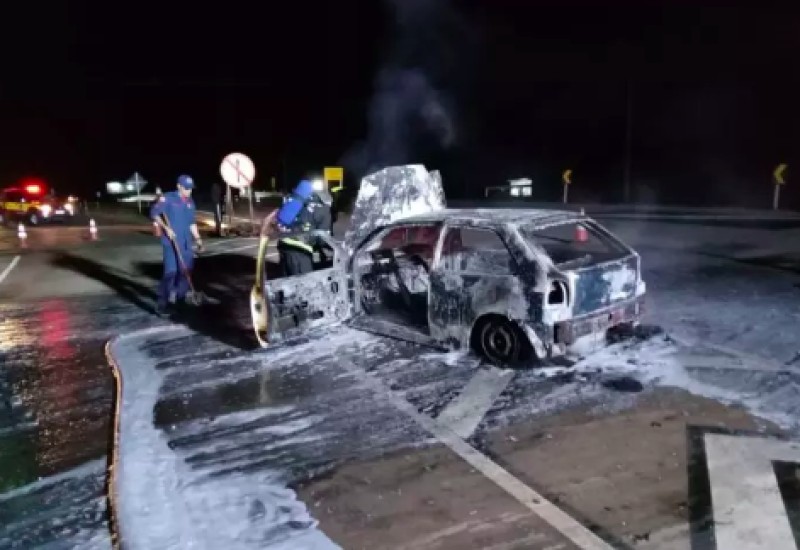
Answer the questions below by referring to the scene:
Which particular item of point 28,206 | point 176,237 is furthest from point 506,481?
point 28,206

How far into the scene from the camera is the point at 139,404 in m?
6.36

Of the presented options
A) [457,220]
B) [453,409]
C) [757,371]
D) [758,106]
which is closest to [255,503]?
[453,409]

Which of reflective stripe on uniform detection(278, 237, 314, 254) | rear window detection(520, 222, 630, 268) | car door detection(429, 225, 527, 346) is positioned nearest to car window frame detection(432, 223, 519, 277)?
car door detection(429, 225, 527, 346)

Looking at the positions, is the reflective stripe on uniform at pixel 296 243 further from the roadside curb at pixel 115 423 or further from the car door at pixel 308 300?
the roadside curb at pixel 115 423

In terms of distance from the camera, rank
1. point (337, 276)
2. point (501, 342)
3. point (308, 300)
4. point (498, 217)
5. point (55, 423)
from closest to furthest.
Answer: point (55, 423) < point (501, 342) < point (498, 217) < point (308, 300) < point (337, 276)

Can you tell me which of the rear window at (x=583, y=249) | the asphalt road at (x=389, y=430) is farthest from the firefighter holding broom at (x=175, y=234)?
the rear window at (x=583, y=249)

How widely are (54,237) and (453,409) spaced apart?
18.8 m

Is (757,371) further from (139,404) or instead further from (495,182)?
(495,182)

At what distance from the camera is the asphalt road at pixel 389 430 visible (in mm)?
4246

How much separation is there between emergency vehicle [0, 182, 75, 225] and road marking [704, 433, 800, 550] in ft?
89.8

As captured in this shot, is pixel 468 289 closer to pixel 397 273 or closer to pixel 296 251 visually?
pixel 397 273

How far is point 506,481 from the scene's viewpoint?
184 inches

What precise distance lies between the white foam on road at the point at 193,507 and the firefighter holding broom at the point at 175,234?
4563mm

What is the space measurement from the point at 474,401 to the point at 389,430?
840 mm
